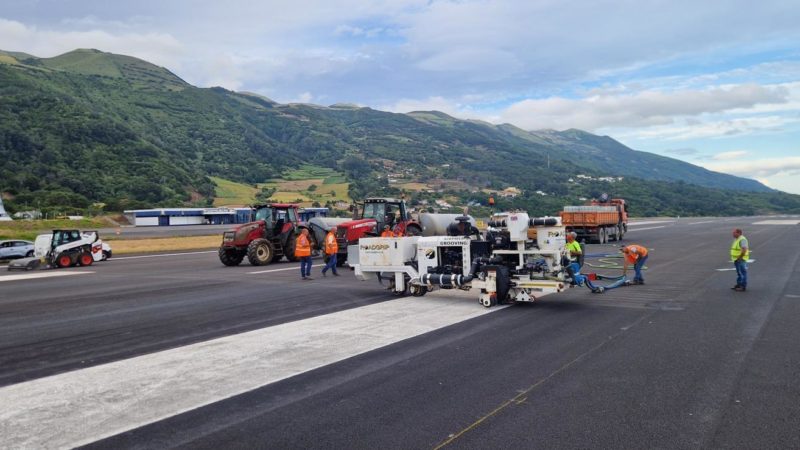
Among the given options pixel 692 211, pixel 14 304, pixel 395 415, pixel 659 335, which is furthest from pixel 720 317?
pixel 692 211

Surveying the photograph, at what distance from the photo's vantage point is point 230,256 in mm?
23453

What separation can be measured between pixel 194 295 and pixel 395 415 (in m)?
10.5

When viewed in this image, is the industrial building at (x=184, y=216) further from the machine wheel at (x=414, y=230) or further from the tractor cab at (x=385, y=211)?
the machine wheel at (x=414, y=230)

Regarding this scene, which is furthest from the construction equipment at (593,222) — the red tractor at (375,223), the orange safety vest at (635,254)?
the orange safety vest at (635,254)

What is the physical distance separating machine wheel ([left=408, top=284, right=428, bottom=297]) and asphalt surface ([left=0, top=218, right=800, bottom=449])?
2.38ft

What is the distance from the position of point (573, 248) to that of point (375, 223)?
10552 mm

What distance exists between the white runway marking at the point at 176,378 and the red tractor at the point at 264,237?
12.6m

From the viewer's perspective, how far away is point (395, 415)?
19.1 feet

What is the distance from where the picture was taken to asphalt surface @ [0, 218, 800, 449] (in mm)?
5355

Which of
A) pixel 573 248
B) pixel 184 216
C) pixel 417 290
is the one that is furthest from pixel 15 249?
pixel 184 216

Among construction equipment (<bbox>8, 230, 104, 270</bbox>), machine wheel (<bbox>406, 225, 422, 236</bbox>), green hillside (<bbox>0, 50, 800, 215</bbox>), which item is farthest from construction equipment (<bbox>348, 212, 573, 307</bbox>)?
green hillside (<bbox>0, 50, 800, 215</bbox>)

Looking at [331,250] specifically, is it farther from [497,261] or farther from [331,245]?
[497,261]

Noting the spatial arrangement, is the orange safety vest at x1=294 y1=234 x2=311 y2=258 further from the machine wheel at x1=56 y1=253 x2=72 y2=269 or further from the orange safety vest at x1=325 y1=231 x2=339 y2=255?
the machine wheel at x1=56 y1=253 x2=72 y2=269

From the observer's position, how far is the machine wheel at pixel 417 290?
44.8 ft
